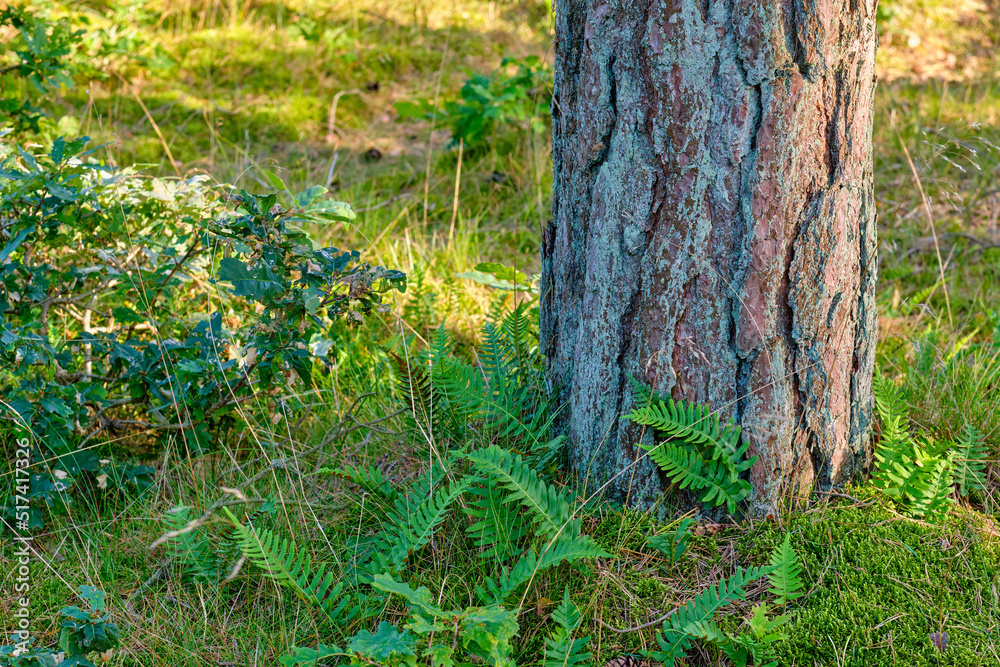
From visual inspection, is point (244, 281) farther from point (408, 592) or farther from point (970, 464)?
point (970, 464)

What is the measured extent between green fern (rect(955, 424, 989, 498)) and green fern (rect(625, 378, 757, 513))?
2.07 ft

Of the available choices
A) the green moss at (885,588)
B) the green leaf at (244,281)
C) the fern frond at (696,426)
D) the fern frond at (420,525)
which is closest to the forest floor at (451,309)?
the green moss at (885,588)

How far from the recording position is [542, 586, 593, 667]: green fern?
1.57m

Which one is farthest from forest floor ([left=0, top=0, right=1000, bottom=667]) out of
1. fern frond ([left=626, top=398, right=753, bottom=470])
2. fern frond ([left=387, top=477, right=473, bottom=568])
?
fern frond ([left=626, top=398, right=753, bottom=470])

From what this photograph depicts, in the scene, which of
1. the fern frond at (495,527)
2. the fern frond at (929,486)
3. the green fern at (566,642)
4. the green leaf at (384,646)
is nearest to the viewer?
the green leaf at (384,646)

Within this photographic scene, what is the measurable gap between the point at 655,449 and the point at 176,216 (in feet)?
6.46

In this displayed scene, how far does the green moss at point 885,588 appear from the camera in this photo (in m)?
1.64

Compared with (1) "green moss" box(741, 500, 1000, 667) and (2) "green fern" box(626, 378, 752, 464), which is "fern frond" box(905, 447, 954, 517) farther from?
(2) "green fern" box(626, 378, 752, 464)

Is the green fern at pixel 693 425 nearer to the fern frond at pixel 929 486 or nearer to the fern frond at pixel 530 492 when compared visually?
the fern frond at pixel 530 492

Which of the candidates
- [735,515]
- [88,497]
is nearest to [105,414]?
[88,497]

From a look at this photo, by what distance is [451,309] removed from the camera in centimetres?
321

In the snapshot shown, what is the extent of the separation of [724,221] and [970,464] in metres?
1.07

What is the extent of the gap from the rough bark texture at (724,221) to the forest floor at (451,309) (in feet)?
0.88

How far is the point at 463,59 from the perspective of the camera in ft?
19.1
